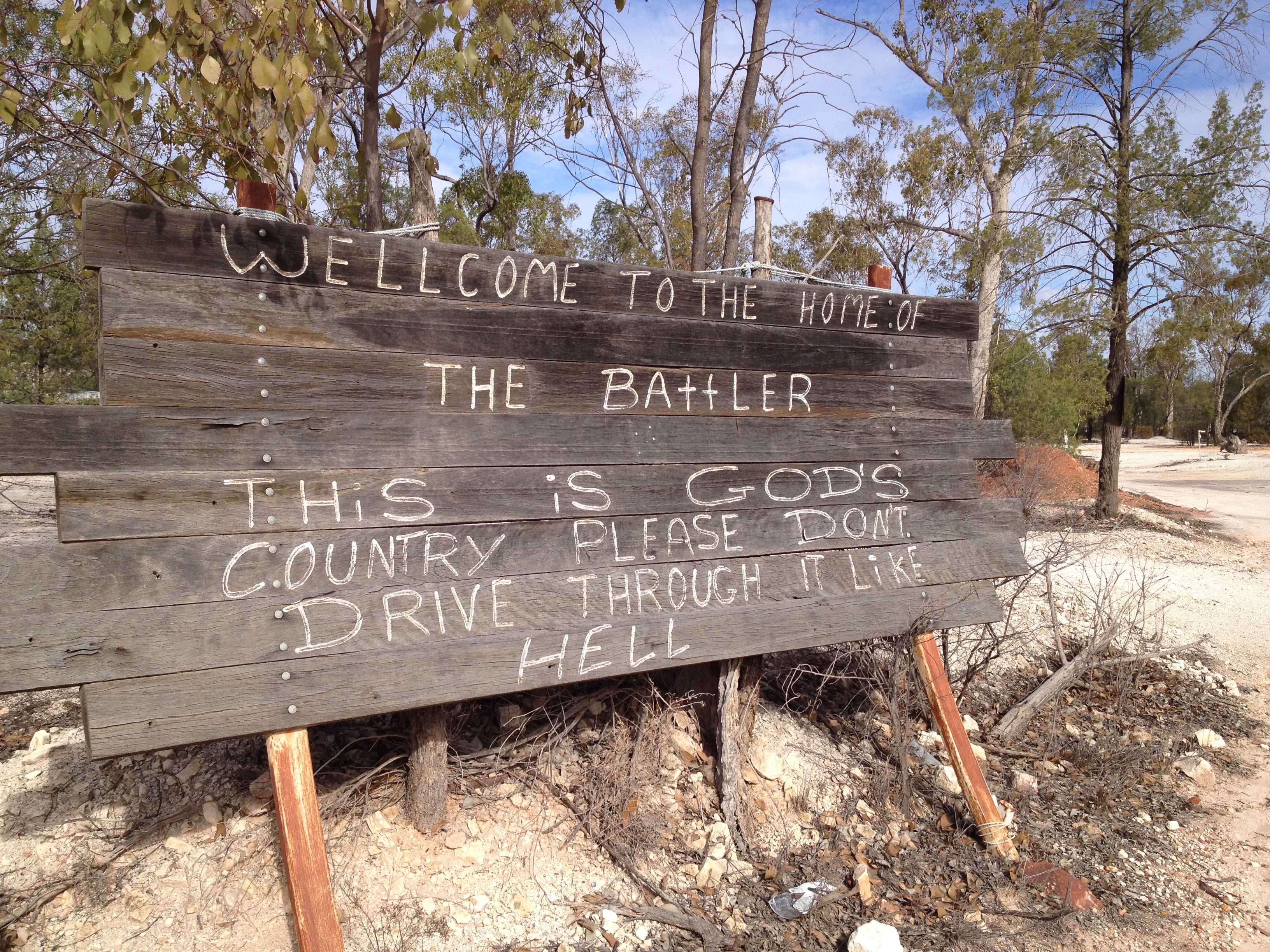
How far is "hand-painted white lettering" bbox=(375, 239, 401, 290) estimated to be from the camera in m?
2.58

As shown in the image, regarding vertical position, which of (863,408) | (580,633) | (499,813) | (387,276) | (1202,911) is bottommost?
(1202,911)

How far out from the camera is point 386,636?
8.40 ft

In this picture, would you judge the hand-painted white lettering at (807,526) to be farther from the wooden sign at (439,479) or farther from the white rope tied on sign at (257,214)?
the white rope tied on sign at (257,214)

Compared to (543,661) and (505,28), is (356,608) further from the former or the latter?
(505,28)

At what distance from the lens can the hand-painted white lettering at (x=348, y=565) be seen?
2480 mm

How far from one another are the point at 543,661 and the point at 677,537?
2.33 feet

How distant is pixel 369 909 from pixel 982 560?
3057mm

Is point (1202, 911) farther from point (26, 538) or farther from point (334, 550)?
point (26, 538)

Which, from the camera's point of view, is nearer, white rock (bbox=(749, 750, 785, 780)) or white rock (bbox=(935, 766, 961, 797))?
white rock (bbox=(749, 750, 785, 780))

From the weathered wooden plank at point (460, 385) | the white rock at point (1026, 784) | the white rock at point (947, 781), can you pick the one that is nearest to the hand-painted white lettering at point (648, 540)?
the weathered wooden plank at point (460, 385)

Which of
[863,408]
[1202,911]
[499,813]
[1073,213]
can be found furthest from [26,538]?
[1073,213]

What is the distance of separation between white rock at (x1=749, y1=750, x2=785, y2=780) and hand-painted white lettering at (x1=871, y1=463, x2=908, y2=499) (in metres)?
1.47

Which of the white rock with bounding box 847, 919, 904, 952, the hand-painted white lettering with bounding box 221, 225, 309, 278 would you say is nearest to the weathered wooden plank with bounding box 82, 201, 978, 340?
the hand-painted white lettering with bounding box 221, 225, 309, 278

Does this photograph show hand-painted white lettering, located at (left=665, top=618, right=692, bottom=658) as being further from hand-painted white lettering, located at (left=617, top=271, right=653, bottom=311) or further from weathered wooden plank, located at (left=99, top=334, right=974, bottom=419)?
hand-painted white lettering, located at (left=617, top=271, right=653, bottom=311)
